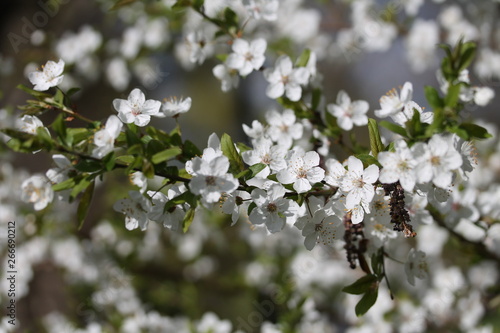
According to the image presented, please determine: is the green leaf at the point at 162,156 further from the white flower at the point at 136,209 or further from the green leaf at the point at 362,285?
the green leaf at the point at 362,285

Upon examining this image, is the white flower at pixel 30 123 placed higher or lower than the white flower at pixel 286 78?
higher

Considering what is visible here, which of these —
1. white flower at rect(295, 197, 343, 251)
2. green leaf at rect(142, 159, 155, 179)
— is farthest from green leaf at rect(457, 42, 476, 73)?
green leaf at rect(142, 159, 155, 179)

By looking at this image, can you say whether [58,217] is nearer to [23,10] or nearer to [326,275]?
[326,275]

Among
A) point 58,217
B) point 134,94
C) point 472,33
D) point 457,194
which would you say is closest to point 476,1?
point 472,33

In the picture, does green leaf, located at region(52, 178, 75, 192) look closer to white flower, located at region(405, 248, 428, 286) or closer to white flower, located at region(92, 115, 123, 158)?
white flower, located at region(92, 115, 123, 158)

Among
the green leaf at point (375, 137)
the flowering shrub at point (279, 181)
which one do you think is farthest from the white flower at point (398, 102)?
the green leaf at point (375, 137)

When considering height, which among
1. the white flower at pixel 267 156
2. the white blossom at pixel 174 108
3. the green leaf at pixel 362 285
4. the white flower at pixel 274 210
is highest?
the white blossom at pixel 174 108

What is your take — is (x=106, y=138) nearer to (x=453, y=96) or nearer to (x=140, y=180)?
(x=140, y=180)
